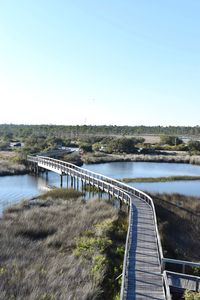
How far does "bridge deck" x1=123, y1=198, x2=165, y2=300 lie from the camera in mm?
13875

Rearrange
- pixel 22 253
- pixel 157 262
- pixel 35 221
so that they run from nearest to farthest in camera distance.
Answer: pixel 157 262, pixel 22 253, pixel 35 221

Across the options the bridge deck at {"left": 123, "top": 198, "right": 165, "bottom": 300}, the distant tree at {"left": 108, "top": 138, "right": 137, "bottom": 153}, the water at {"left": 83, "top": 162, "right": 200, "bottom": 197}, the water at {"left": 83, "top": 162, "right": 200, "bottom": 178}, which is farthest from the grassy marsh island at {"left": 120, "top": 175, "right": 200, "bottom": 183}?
the distant tree at {"left": 108, "top": 138, "right": 137, "bottom": 153}

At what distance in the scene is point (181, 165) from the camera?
7694 centimetres

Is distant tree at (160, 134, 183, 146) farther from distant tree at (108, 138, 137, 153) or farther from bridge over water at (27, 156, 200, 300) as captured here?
bridge over water at (27, 156, 200, 300)

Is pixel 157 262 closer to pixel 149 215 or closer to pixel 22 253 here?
pixel 22 253

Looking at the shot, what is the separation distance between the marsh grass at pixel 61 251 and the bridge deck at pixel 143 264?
78cm

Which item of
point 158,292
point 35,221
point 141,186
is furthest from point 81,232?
point 141,186

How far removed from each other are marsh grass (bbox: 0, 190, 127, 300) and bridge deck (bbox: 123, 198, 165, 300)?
2.56ft

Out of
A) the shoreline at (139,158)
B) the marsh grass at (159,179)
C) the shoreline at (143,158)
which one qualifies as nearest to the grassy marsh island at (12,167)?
the shoreline at (139,158)

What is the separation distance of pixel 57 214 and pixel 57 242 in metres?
6.70

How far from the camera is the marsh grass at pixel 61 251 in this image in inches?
552

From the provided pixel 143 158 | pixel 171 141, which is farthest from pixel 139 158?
pixel 171 141

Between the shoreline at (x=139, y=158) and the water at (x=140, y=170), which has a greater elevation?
the shoreline at (x=139, y=158)

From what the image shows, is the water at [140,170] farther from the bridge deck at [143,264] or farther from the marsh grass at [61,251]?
the bridge deck at [143,264]
